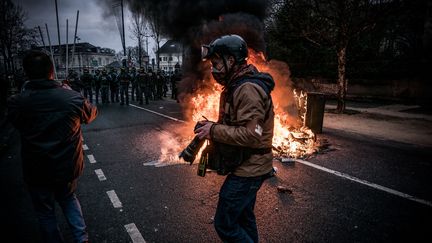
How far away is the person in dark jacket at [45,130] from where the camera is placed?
7.88 feet

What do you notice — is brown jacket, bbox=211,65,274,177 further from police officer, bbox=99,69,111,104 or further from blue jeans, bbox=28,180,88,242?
police officer, bbox=99,69,111,104

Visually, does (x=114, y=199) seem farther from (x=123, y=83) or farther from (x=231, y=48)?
(x=123, y=83)

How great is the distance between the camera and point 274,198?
163 inches

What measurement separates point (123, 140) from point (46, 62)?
5.48 m

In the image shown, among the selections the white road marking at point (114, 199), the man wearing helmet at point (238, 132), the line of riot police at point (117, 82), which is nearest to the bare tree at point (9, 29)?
the line of riot police at point (117, 82)

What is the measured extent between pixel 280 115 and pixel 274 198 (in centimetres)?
354

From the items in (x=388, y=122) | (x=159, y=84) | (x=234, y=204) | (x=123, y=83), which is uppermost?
(x=123, y=83)

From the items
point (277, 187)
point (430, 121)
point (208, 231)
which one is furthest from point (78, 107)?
point (430, 121)

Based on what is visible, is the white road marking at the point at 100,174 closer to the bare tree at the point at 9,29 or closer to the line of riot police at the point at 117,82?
the line of riot police at the point at 117,82

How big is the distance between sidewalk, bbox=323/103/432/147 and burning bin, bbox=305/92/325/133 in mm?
1075

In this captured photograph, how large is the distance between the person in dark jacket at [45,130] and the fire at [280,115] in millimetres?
3456

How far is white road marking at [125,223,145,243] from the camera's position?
123 inches

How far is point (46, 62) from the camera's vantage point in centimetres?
246

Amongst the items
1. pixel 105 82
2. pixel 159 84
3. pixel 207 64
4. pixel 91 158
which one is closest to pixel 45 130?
pixel 91 158
